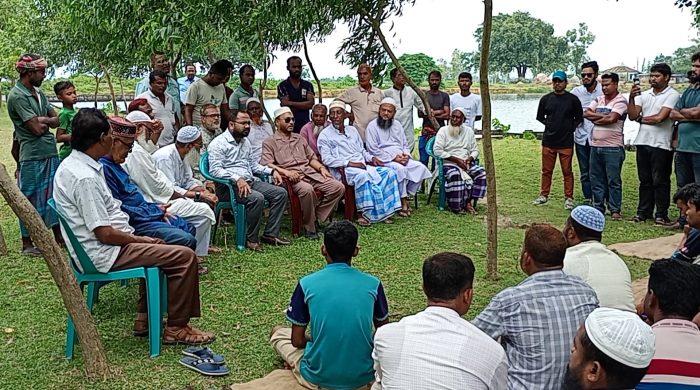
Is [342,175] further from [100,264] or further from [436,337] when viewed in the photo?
[436,337]

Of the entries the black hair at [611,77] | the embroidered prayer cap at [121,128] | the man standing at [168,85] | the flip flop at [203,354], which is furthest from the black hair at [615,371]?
the black hair at [611,77]

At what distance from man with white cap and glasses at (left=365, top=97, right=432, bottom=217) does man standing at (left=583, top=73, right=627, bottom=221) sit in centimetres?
199

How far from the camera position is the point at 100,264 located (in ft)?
12.6

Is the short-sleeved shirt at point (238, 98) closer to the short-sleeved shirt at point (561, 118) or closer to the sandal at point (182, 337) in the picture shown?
the short-sleeved shirt at point (561, 118)

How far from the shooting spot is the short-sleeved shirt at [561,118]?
816cm

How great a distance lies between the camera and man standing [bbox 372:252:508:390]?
2271 millimetres

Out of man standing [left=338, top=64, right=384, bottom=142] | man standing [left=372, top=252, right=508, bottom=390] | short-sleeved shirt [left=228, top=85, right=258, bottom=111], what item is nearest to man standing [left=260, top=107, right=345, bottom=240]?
short-sleeved shirt [left=228, top=85, right=258, bottom=111]

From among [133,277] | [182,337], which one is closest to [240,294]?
[182,337]

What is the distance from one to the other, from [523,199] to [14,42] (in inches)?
685

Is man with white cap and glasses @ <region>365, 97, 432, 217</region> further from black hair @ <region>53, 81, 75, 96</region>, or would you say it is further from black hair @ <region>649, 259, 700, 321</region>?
black hair @ <region>649, 259, 700, 321</region>

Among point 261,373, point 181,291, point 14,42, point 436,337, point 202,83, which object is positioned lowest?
point 261,373

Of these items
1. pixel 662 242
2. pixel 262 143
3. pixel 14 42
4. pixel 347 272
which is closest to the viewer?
pixel 347 272

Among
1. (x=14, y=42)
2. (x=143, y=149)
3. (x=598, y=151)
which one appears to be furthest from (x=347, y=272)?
(x=14, y=42)

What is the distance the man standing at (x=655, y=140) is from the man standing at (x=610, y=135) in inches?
6.6
